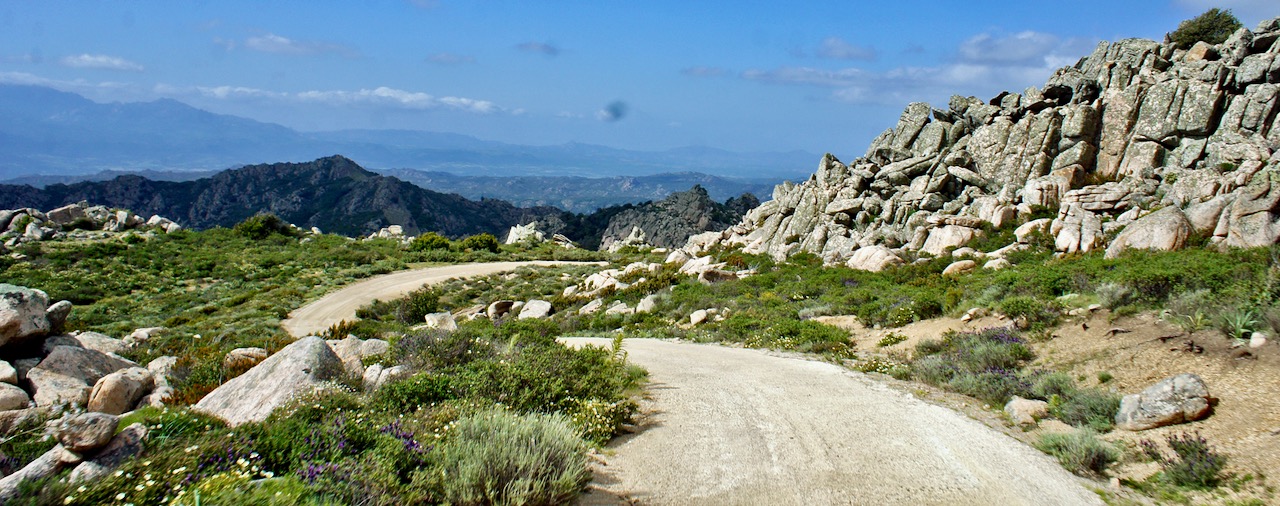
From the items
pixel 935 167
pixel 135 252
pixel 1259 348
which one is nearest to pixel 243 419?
pixel 1259 348

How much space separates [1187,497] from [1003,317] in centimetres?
859

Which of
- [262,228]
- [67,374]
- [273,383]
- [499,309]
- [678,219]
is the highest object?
[273,383]

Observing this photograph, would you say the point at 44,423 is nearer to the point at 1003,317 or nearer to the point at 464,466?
the point at 464,466

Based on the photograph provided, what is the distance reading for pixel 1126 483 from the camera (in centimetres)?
704

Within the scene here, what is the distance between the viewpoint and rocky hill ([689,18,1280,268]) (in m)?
22.1

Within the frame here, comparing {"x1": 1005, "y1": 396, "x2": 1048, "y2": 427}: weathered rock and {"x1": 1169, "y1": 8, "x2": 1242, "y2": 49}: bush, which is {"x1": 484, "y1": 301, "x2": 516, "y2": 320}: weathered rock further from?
{"x1": 1169, "y1": 8, "x2": 1242, "y2": 49}: bush

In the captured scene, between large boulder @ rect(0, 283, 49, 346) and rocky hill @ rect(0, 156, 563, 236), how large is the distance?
121 meters

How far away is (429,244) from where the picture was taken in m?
58.6

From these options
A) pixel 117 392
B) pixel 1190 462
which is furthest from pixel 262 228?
pixel 1190 462

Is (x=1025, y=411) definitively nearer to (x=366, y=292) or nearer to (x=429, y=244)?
(x=366, y=292)

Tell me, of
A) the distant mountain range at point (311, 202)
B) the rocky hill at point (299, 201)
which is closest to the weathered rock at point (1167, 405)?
the distant mountain range at point (311, 202)

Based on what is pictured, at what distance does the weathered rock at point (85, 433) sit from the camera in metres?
5.60

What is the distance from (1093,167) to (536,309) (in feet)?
88.0

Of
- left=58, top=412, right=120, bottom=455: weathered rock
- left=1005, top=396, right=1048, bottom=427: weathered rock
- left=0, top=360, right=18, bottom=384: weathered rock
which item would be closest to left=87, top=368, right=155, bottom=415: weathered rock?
left=0, top=360, right=18, bottom=384: weathered rock
